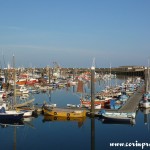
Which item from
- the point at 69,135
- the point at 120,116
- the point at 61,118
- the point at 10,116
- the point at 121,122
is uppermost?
the point at 120,116

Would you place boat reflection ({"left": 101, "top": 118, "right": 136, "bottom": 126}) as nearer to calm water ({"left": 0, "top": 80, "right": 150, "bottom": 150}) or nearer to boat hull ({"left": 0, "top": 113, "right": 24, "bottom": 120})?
calm water ({"left": 0, "top": 80, "right": 150, "bottom": 150})

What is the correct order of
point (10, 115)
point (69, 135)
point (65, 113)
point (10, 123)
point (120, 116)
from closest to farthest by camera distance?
1. point (69, 135)
2. point (120, 116)
3. point (10, 123)
4. point (10, 115)
5. point (65, 113)

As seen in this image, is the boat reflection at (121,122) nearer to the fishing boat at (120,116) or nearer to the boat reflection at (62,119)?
the fishing boat at (120,116)

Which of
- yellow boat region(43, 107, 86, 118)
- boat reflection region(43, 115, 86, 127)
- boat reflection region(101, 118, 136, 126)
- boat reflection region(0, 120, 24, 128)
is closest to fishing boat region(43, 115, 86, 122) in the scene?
boat reflection region(43, 115, 86, 127)

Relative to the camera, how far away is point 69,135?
90.7 ft

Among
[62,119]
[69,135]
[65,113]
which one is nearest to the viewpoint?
[69,135]

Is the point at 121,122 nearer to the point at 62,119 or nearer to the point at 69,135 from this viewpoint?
the point at 62,119

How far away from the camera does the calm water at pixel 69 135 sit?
2466 cm

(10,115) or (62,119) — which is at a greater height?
(10,115)

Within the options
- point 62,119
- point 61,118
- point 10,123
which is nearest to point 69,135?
point 62,119

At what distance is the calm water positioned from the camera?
80.9 ft

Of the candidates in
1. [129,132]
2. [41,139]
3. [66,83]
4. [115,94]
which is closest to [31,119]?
[41,139]

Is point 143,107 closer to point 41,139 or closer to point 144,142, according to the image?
point 144,142

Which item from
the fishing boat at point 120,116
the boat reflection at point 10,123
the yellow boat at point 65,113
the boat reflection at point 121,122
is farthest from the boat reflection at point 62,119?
the boat reflection at point 10,123
